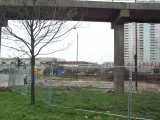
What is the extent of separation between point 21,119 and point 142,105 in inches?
269

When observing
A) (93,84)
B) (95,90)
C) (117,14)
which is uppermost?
(117,14)

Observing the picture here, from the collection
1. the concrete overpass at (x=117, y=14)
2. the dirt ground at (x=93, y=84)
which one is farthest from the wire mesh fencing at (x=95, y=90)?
the concrete overpass at (x=117, y=14)

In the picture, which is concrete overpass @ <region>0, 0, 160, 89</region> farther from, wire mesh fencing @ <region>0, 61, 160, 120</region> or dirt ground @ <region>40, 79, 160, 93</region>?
dirt ground @ <region>40, 79, 160, 93</region>

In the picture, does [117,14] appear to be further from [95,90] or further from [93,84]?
[93,84]

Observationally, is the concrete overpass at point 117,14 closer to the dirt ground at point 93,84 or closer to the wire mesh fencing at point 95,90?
the wire mesh fencing at point 95,90

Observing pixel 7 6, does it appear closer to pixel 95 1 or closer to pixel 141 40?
pixel 95 1

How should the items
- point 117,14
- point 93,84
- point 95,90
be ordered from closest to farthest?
point 93,84 → point 95,90 → point 117,14

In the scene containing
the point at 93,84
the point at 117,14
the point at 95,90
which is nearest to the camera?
the point at 93,84

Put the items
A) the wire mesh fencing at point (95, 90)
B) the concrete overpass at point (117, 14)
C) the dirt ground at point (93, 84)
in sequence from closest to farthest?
the wire mesh fencing at point (95, 90)
the dirt ground at point (93, 84)
the concrete overpass at point (117, 14)

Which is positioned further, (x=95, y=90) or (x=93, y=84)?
(x=95, y=90)

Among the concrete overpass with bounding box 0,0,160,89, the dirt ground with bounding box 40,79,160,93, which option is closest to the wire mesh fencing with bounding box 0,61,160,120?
the dirt ground with bounding box 40,79,160,93

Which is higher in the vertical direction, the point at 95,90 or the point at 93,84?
the point at 93,84

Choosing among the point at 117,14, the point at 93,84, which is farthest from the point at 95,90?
the point at 117,14

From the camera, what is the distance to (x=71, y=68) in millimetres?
26828
